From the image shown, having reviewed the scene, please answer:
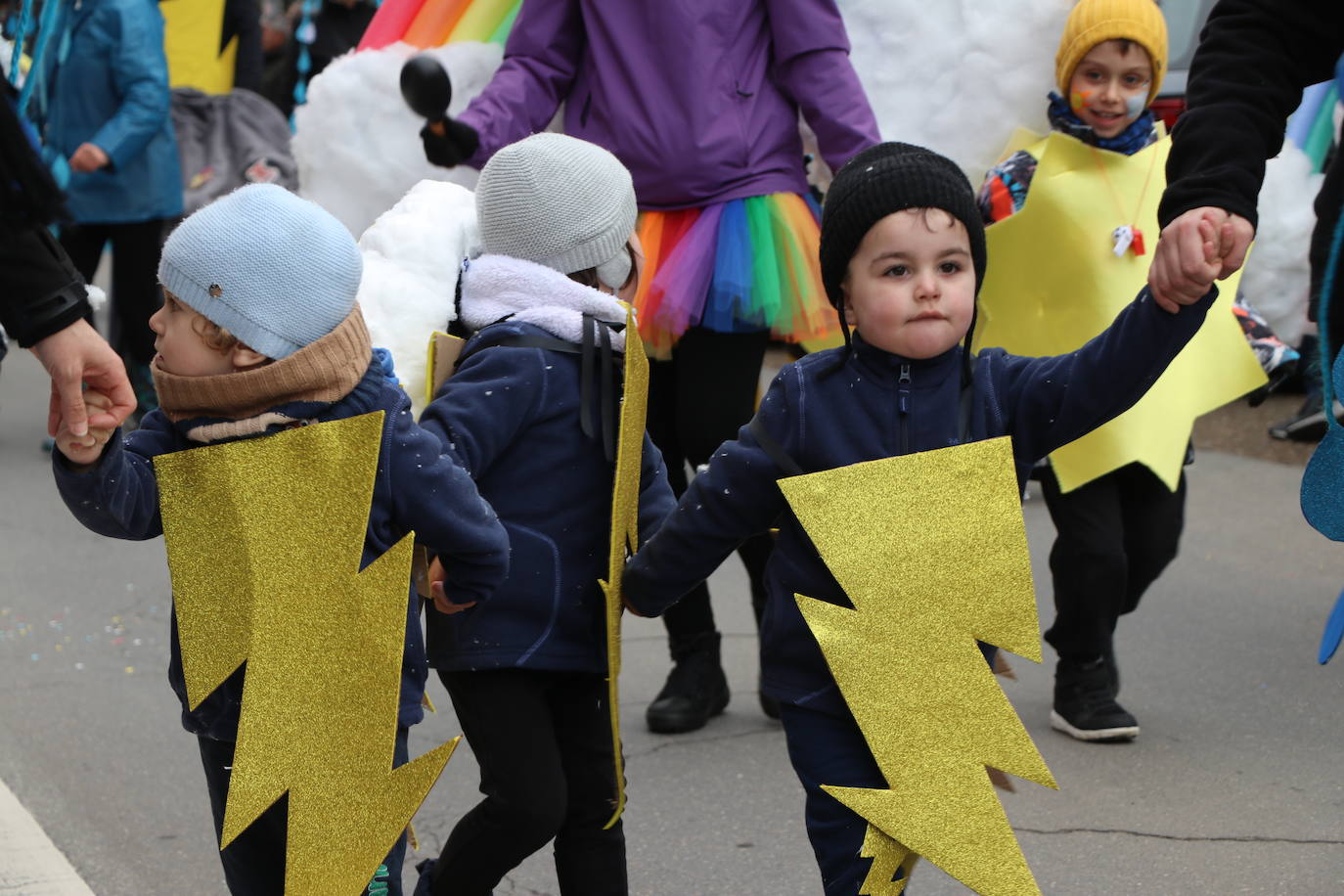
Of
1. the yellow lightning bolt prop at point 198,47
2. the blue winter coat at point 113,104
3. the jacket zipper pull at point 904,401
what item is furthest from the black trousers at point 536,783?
the yellow lightning bolt prop at point 198,47

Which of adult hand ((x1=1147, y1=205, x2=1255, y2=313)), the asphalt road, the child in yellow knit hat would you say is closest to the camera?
adult hand ((x1=1147, y1=205, x2=1255, y2=313))

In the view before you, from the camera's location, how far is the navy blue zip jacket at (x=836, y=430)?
8.08ft

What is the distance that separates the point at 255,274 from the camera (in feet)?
7.47

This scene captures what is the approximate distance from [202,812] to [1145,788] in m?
2.03

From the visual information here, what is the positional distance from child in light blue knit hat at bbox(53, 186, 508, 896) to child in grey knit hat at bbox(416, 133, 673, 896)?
0.68ft

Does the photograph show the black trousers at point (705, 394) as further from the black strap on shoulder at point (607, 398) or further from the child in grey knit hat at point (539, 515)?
the black strap on shoulder at point (607, 398)

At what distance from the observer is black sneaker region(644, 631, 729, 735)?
4.12 metres

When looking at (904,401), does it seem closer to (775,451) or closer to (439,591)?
(775,451)

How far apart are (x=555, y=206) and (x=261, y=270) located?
66 cm

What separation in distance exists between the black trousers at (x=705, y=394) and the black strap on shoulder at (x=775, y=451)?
1270mm

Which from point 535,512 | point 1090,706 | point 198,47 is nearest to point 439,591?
point 535,512

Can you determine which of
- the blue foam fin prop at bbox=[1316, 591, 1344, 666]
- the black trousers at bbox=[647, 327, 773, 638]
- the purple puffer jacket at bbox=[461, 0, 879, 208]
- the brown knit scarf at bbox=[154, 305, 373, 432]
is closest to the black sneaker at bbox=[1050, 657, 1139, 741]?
the black trousers at bbox=[647, 327, 773, 638]

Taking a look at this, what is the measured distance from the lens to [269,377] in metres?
2.25

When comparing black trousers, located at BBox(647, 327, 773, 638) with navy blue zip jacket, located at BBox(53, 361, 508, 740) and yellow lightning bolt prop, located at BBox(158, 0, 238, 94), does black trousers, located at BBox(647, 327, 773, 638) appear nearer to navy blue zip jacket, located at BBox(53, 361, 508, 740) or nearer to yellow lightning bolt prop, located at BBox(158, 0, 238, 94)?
navy blue zip jacket, located at BBox(53, 361, 508, 740)
